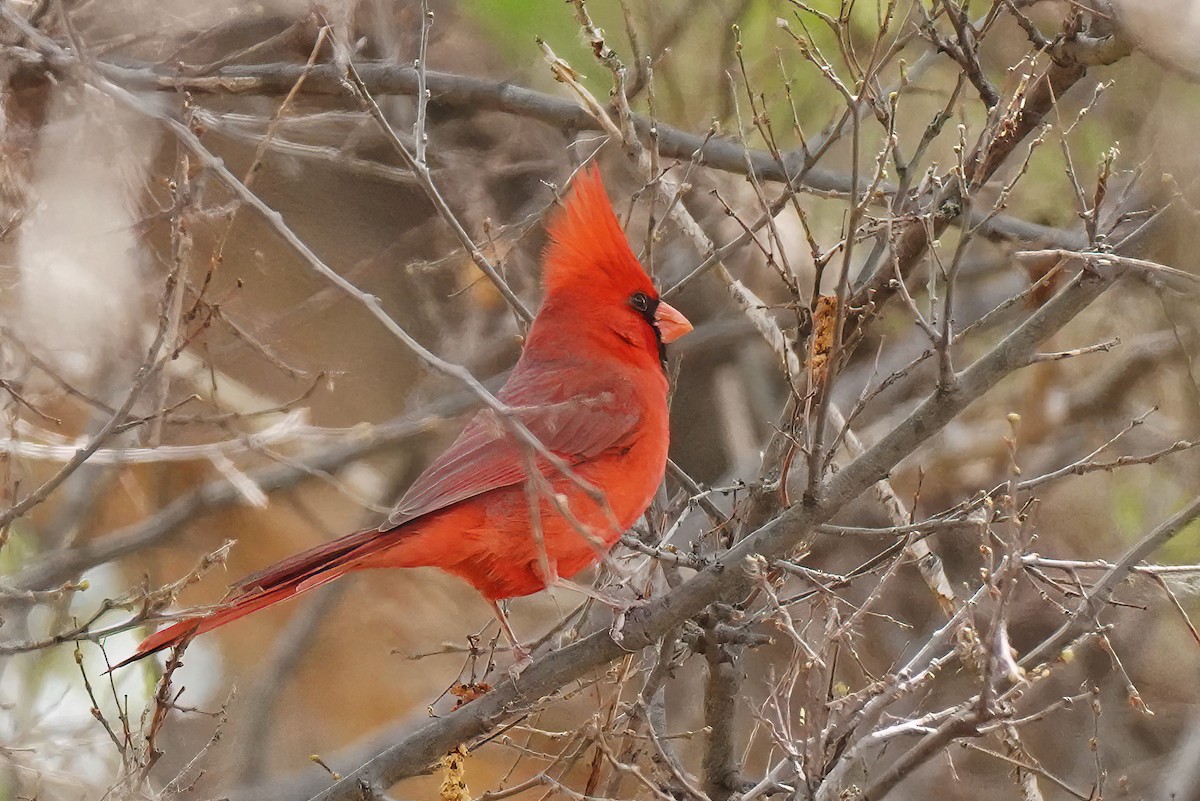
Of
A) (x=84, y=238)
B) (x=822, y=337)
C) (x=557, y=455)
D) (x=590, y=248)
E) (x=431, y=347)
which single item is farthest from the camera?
(x=431, y=347)

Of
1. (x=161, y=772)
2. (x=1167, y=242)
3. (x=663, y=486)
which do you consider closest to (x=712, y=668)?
(x=663, y=486)

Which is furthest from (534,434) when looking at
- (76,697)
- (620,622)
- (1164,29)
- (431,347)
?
(76,697)

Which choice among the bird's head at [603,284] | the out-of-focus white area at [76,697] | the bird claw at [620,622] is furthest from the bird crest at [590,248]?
the out-of-focus white area at [76,697]

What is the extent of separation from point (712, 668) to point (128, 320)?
4.97 feet

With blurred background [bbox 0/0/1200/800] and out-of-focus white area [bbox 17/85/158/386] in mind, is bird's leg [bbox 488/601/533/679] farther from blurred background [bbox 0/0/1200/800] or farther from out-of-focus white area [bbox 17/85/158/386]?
out-of-focus white area [bbox 17/85/158/386]

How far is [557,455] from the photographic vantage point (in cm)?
202

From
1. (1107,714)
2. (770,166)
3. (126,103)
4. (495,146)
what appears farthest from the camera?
(1107,714)

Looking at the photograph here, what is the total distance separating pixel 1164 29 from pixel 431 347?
1.75 meters

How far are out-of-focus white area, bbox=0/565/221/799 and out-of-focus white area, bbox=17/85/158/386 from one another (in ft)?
1.80

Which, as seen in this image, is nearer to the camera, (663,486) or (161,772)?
(663,486)

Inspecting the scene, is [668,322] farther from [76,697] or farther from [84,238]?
[76,697]

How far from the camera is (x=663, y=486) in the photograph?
245 centimetres

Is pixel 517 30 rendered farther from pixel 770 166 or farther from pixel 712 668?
pixel 712 668

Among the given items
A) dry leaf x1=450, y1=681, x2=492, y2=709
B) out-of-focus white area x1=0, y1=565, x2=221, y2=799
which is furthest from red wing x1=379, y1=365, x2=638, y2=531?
out-of-focus white area x1=0, y1=565, x2=221, y2=799
